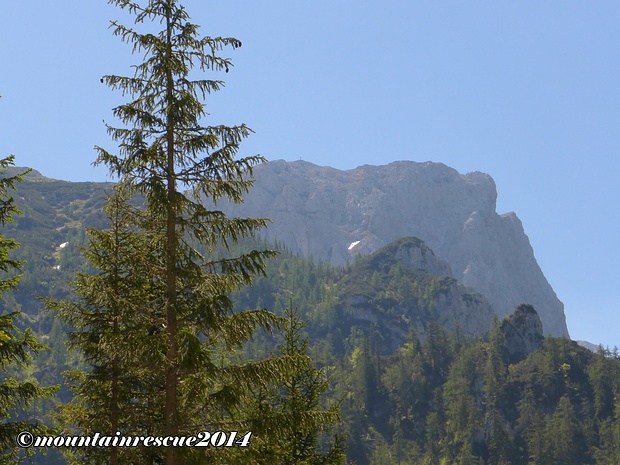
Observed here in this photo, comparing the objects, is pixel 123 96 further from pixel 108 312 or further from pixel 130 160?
pixel 108 312

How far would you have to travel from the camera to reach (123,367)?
2266 cm

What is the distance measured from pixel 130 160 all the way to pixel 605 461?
189464mm

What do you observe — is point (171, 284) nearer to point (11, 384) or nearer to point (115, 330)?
point (115, 330)

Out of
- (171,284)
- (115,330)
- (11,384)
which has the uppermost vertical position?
(171,284)

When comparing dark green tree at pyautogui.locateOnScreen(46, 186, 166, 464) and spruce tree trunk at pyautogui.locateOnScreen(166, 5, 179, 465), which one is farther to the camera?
dark green tree at pyautogui.locateOnScreen(46, 186, 166, 464)

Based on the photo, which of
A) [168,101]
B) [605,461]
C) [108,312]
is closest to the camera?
[168,101]

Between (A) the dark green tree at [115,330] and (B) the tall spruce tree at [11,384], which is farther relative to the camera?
(A) the dark green tree at [115,330]

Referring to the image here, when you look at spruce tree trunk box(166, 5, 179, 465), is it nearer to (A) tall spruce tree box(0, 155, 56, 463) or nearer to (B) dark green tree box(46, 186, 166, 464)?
(B) dark green tree box(46, 186, 166, 464)

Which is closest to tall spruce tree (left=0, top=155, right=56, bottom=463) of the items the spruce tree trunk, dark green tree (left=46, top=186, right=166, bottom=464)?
dark green tree (left=46, top=186, right=166, bottom=464)

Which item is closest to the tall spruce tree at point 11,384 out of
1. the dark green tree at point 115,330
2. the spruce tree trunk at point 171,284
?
the dark green tree at point 115,330

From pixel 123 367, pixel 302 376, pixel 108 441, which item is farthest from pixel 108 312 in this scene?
pixel 302 376

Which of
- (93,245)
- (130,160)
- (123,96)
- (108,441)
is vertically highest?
(123,96)

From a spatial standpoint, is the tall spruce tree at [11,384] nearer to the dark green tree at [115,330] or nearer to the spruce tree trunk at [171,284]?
the dark green tree at [115,330]

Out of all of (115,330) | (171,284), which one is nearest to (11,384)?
(115,330)
